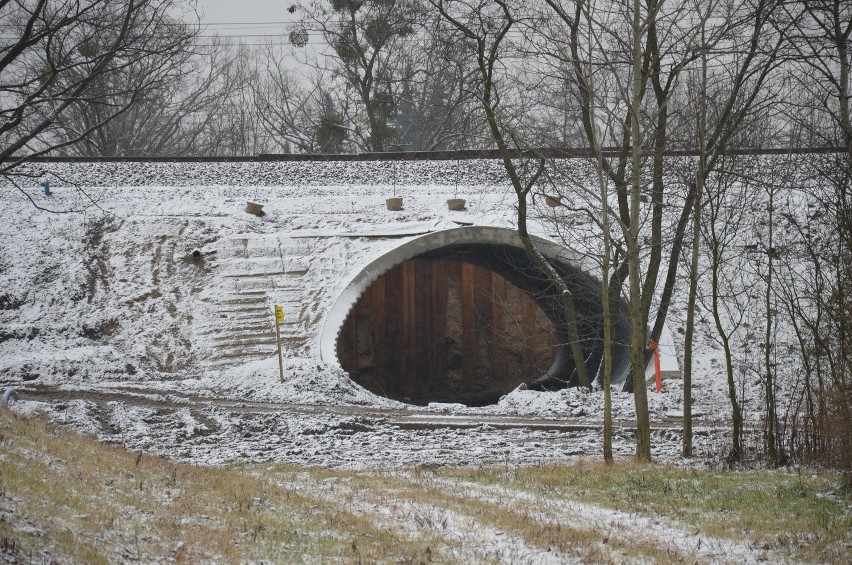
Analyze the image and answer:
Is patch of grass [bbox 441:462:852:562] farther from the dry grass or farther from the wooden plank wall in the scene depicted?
the wooden plank wall

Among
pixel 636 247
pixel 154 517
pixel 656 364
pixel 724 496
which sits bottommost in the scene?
pixel 724 496

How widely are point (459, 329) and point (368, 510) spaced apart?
15.2m

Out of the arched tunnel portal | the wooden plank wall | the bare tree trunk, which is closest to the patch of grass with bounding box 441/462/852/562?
the bare tree trunk

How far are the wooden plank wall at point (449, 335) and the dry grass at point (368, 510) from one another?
1155 cm

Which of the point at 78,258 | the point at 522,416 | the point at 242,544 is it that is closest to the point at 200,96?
the point at 78,258

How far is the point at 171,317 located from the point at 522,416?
28.3 feet

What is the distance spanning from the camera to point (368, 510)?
8211 millimetres

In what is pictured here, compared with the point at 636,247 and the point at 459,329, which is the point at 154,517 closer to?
the point at 636,247

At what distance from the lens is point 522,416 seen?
16391 millimetres

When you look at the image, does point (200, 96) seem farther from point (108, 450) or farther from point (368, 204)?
point (108, 450)

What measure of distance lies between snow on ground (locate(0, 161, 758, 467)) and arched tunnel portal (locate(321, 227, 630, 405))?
4.25ft

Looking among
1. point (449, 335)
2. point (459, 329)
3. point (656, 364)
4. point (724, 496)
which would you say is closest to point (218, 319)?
point (449, 335)

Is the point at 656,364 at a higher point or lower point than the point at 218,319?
lower

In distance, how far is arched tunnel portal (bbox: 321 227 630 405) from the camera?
22172 millimetres
